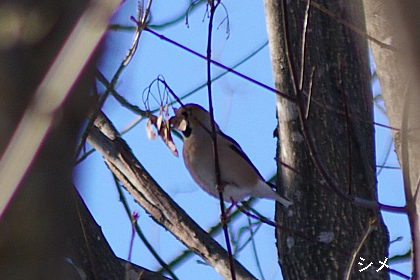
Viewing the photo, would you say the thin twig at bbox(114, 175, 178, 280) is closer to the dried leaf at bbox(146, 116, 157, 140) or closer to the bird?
the bird

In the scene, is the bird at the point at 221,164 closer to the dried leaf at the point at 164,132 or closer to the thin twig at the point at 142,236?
the thin twig at the point at 142,236

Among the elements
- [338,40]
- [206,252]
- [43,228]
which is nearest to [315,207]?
[206,252]

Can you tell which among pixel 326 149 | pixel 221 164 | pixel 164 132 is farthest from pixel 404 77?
pixel 221 164

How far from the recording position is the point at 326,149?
3.17m

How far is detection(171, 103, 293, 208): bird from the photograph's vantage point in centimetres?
346

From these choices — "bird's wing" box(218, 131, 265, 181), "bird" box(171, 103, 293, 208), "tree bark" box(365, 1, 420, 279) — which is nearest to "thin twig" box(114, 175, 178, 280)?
"bird" box(171, 103, 293, 208)

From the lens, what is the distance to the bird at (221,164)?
11.4 feet

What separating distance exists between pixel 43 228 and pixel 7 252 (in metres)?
0.05

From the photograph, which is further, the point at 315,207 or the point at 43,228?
the point at 315,207

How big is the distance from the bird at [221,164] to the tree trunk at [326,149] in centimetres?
29

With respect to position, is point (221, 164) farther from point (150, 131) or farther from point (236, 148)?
point (150, 131)

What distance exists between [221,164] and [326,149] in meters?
0.65

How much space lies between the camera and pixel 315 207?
311cm

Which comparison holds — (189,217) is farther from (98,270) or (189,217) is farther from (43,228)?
(43,228)
